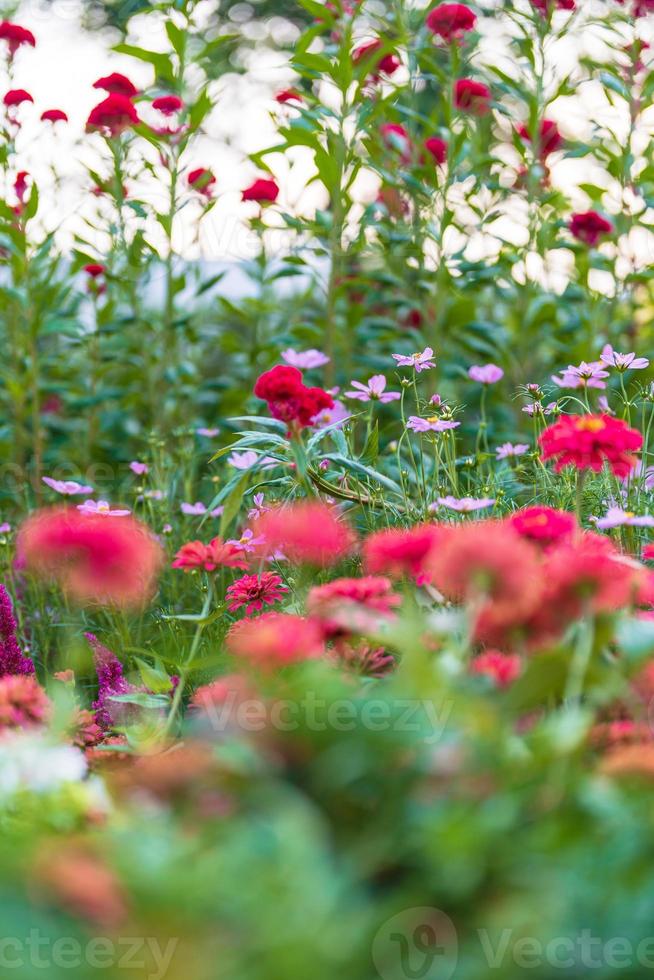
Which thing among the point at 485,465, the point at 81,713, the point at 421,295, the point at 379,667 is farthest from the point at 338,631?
the point at 421,295

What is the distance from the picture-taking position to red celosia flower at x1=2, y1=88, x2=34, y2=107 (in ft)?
9.53

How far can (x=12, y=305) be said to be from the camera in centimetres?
310

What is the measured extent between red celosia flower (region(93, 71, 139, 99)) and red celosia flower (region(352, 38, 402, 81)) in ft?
2.28

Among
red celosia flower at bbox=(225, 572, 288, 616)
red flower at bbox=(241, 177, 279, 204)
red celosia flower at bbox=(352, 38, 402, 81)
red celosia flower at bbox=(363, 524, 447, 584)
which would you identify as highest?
red celosia flower at bbox=(352, 38, 402, 81)

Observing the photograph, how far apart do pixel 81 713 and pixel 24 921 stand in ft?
2.12

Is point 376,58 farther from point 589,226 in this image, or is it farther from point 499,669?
point 499,669

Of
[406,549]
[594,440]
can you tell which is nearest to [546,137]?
[594,440]

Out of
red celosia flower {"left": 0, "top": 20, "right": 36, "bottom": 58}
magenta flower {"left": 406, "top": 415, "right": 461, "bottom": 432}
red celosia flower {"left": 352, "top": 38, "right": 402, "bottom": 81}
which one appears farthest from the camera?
red celosia flower {"left": 0, "top": 20, "right": 36, "bottom": 58}

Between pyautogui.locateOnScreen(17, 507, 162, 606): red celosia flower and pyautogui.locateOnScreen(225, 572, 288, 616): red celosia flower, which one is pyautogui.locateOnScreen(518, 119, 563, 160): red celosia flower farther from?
pyautogui.locateOnScreen(17, 507, 162, 606): red celosia flower

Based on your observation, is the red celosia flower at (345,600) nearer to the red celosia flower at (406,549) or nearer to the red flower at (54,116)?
the red celosia flower at (406,549)

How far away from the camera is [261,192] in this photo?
3.03 m

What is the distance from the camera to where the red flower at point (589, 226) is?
115 inches

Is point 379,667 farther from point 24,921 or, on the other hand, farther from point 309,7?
point 309,7

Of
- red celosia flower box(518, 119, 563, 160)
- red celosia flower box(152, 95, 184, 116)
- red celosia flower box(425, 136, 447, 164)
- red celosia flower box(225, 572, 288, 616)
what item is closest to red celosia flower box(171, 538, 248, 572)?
red celosia flower box(225, 572, 288, 616)
